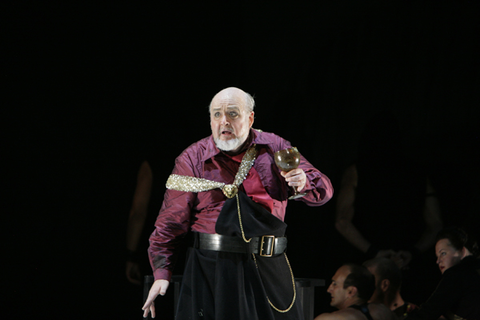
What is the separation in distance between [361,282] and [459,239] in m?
0.68

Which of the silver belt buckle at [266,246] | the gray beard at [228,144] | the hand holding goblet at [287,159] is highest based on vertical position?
the gray beard at [228,144]

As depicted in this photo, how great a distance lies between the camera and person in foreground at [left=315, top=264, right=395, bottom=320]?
3.05 m

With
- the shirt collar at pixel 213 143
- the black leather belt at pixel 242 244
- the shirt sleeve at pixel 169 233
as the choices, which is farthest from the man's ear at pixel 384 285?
the shirt sleeve at pixel 169 233

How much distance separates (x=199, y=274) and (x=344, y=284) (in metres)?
1.32

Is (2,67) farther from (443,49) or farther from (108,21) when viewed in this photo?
(443,49)

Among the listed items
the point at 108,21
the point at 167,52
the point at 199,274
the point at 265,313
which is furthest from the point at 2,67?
the point at 265,313

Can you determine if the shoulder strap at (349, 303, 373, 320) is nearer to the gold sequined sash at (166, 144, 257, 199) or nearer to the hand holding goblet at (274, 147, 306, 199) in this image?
the gold sequined sash at (166, 144, 257, 199)

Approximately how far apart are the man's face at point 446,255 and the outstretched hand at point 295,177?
57.1 inches

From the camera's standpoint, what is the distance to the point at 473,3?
3.34 metres

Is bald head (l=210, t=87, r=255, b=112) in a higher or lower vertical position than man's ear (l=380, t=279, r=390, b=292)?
higher

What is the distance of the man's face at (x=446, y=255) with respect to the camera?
118 inches

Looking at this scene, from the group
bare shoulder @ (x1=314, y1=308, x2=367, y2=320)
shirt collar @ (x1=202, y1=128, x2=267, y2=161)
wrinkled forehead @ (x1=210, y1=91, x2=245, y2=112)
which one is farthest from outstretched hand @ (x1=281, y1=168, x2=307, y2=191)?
bare shoulder @ (x1=314, y1=308, x2=367, y2=320)

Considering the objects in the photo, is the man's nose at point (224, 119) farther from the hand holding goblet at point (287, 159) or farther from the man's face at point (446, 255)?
the man's face at point (446, 255)

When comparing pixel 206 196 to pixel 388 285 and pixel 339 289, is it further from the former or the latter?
pixel 388 285
